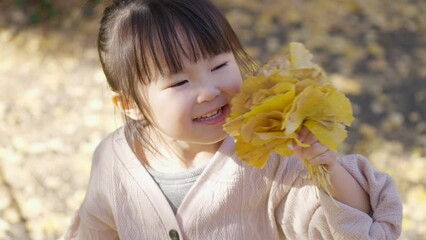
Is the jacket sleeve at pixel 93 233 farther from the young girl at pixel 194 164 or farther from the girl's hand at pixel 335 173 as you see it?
the girl's hand at pixel 335 173

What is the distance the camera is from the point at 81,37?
375 cm

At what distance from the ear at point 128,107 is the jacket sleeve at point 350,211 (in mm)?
402

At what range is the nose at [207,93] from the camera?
1476mm

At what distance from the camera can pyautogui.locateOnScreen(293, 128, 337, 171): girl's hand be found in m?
1.35

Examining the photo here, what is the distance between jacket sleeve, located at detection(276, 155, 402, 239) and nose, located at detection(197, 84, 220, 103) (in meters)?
0.30

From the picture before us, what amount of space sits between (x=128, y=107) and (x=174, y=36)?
286mm

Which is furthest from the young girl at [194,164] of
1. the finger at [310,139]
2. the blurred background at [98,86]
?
the blurred background at [98,86]

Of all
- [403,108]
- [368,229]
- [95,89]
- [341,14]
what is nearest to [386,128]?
[403,108]

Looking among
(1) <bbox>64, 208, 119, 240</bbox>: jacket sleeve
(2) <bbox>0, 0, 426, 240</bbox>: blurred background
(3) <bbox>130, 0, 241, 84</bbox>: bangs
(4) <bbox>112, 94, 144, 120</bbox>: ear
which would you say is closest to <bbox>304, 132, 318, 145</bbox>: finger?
(3) <bbox>130, 0, 241, 84</bbox>: bangs

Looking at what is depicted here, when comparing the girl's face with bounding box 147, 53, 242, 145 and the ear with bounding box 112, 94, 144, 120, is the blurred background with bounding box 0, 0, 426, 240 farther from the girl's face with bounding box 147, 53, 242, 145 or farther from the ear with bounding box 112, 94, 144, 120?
the girl's face with bounding box 147, 53, 242, 145

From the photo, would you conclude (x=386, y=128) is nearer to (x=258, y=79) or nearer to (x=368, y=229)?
(x=368, y=229)

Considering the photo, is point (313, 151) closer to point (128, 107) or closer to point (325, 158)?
point (325, 158)

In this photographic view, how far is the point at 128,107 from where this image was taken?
173 centimetres

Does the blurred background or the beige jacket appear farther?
the blurred background
